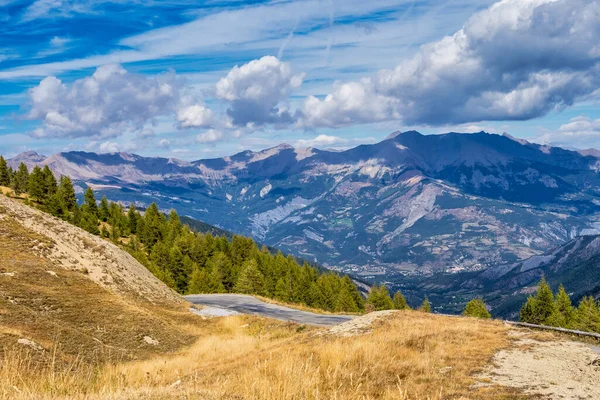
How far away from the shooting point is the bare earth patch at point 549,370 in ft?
32.9

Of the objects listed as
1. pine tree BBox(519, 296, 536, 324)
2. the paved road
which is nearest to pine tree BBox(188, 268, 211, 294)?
the paved road

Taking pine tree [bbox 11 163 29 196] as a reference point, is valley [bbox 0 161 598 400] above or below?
below

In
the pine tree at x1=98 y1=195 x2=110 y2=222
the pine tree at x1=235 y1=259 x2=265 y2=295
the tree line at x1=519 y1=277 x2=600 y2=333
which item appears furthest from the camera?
the pine tree at x1=98 y1=195 x2=110 y2=222

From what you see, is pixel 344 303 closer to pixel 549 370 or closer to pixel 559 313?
pixel 559 313

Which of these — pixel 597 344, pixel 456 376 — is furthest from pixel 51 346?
pixel 597 344

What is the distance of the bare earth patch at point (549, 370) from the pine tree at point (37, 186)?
108 metres

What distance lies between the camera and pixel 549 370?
12422mm

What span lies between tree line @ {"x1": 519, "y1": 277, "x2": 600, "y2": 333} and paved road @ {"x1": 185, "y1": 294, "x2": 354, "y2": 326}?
61.3 metres

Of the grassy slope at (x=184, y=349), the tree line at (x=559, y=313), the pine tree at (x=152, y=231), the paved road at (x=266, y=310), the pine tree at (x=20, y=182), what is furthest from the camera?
the pine tree at (x=20, y=182)

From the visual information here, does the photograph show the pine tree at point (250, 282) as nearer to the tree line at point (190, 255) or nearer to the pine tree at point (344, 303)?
the tree line at point (190, 255)

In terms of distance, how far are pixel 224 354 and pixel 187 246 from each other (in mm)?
74058

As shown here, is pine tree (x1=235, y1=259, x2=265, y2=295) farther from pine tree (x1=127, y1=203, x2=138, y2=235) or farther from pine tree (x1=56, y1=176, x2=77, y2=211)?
pine tree (x1=56, y1=176, x2=77, y2=211)

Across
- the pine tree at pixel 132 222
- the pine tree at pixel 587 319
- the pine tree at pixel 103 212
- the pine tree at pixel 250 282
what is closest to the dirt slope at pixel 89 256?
the pine tree at pixel 250 282

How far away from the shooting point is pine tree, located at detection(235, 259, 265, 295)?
79375mm
